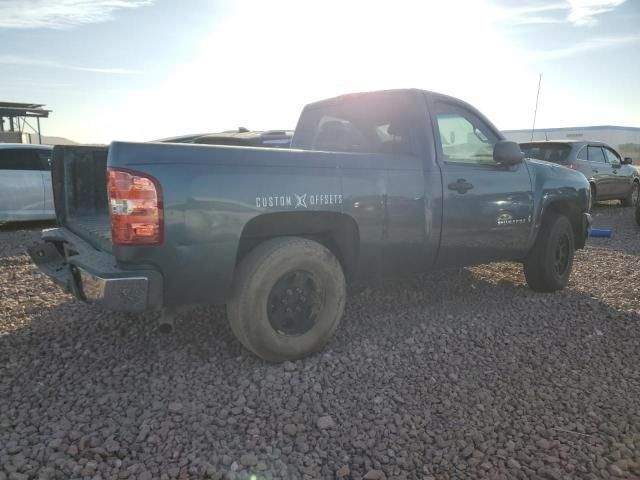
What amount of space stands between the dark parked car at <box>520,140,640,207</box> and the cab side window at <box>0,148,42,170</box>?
9.87 metres

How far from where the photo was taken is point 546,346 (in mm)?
3693

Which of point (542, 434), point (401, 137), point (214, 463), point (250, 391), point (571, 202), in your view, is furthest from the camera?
point (571, 202)

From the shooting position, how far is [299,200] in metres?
3.12

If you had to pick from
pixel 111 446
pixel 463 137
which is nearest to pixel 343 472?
pixel 111 446

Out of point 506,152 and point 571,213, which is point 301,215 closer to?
point 506,152

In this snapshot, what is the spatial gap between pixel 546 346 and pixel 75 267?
3281 millimetres

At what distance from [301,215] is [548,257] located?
9.56 feet

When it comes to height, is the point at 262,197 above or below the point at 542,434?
above

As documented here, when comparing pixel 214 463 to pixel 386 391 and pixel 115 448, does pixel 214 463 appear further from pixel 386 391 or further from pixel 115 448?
pixel 386 391

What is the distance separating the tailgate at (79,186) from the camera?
3775 mm

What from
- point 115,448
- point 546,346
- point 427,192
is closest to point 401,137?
point 427,192

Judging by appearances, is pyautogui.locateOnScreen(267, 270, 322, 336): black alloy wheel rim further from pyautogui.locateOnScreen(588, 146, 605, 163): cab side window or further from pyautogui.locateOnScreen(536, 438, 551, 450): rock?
pyautogui.locateOnScreen(588, 146, 605, 163): cab side window

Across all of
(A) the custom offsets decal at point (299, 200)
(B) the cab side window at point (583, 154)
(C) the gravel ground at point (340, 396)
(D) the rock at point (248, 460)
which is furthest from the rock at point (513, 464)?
(B) the cab side window at point (583, 154)

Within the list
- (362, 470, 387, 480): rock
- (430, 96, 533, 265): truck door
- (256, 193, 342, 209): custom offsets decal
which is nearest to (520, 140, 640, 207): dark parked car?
(430, 96, 533, 265): truck door
